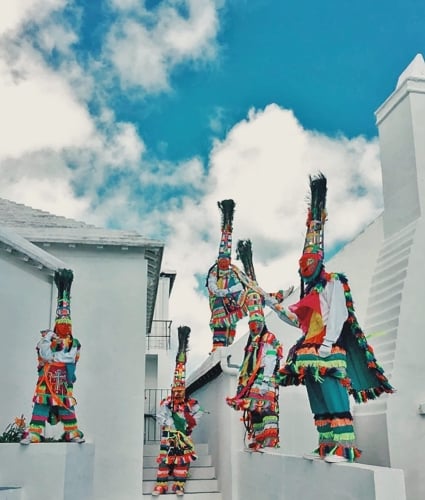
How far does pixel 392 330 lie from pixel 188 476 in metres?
4.40

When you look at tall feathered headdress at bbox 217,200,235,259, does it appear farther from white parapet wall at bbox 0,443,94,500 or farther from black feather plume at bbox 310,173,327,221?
black feather plume at bbox 310,173,327,221

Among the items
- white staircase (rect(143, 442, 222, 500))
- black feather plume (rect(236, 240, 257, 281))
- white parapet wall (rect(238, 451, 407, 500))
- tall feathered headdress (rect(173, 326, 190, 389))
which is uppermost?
black feather plume (rect(236, 240, 257, 281))

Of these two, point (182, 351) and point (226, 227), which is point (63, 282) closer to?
point (182, 351)

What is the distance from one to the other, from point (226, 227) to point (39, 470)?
206 inches

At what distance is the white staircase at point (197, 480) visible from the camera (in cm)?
943

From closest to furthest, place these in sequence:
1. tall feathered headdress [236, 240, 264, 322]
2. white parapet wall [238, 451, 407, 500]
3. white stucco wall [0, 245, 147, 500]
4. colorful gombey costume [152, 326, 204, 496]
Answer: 1. white parapet wall [238, 451, 407, 500]
2. tall feathered headdress [236, 240, 264, 322]
3. colorful gombey costume [152, 326, 204, 496]
4. white stucco wall [0, 245, 147, 500]

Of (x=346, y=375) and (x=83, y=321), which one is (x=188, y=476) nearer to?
(x=83, y=321)

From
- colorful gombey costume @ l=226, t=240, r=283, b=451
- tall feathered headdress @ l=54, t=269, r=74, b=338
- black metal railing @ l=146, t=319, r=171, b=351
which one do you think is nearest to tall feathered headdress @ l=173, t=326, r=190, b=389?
colorful gombey costume @ l=226, t=240, r=283, b=451

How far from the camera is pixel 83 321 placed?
10.1 metres

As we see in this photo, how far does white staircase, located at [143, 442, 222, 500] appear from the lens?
943 cm

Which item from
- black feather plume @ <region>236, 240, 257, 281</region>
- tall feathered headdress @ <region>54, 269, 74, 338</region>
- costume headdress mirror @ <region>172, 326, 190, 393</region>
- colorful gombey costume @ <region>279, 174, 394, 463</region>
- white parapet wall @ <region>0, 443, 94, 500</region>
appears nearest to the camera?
colorful gombey costume @ <region>279, 174, 394, 463</region>

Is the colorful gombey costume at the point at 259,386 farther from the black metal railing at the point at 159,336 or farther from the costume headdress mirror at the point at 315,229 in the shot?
the black metal railing at the point at 159,336

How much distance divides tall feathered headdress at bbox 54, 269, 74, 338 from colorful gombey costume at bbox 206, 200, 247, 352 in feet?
10.2

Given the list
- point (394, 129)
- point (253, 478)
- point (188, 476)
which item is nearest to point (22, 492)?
point (253, 478)
